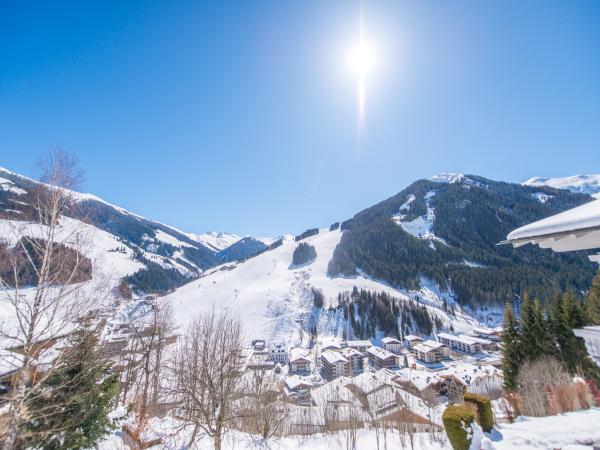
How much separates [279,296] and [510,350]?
275 ft

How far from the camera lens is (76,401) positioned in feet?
28.3

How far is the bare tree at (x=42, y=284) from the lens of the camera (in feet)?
22.5

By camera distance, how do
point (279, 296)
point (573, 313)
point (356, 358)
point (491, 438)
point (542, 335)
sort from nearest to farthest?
point (491, 438)
point (573, 313)
point (542, 335)
point (356, 358)
point (279, 296)

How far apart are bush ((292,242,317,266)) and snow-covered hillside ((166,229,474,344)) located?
147 inches

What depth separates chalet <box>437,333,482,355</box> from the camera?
74312 millimetres

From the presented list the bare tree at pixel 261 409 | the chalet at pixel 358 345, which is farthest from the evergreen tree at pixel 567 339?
the chalet at pixel 358 345

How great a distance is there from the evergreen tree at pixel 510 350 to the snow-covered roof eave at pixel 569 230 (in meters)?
27.1

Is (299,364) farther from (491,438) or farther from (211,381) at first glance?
(491,438)

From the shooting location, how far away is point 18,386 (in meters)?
7.00

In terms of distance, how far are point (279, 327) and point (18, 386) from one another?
8329 cm

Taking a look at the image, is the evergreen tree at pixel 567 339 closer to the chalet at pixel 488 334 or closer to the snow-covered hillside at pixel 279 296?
the snow-covered hillside at pixel 279 296

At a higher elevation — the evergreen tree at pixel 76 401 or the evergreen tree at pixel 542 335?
the evergreen tree at pixel 542 335

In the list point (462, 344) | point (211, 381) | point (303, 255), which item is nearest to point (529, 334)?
point (211, 381)

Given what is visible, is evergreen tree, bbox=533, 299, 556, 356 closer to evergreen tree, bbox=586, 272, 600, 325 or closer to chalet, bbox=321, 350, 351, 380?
evergreen tree, bbox=586, 272, 600, 325
